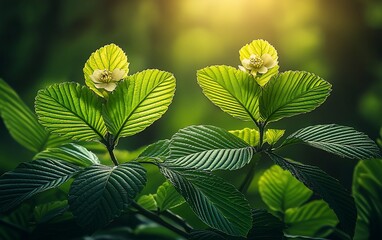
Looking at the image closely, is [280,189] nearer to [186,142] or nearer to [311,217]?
[311,217]

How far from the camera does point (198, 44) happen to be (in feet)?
4.21

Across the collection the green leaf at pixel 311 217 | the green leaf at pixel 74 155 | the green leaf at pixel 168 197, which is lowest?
the green leaf at pixel 311 217

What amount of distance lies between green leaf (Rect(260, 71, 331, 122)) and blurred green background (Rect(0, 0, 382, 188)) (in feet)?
2.05

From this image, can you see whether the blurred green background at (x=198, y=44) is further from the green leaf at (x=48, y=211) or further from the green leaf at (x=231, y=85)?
the green leaf at (x=231, y=85)

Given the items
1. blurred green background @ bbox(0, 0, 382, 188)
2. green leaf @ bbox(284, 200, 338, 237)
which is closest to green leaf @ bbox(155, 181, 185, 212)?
green leaf @ bbox(284, 200, 338, 237)

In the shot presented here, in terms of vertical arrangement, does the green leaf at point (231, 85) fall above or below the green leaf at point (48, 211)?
above

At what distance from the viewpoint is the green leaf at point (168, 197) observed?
0.58 meters

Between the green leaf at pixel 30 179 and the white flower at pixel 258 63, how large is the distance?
201 mm

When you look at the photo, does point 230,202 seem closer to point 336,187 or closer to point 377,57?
point 336,187

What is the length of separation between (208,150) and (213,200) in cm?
5

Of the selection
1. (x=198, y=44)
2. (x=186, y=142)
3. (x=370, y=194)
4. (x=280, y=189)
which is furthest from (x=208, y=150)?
(x=198, y=44)

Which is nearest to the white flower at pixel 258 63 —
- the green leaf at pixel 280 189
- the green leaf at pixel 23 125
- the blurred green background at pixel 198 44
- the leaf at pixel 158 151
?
the leaf at pixel 158 151

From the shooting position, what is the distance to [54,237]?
0.65 m

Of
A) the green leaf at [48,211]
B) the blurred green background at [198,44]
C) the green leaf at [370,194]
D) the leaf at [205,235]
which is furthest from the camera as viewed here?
the blurred green background at [198,44]
